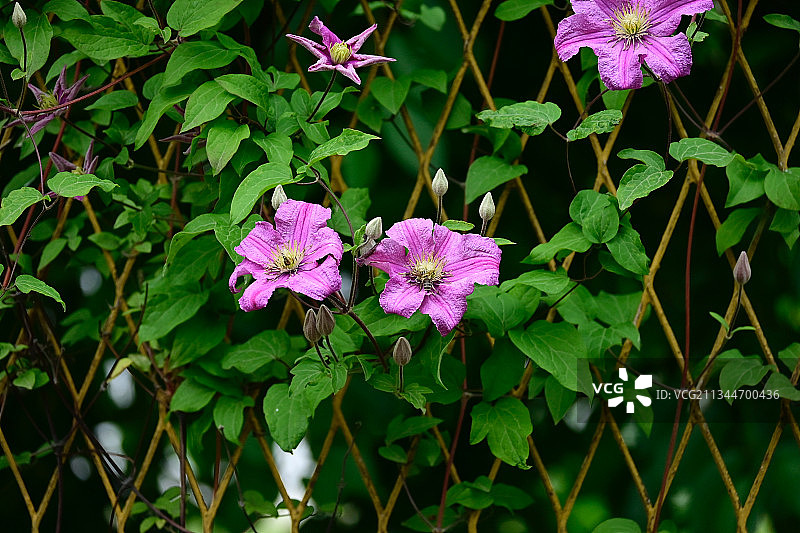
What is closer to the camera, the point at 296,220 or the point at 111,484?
the point at 296,220

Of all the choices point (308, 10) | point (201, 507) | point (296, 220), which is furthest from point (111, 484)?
point (308, 10)

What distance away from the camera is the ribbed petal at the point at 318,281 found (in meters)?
0.86

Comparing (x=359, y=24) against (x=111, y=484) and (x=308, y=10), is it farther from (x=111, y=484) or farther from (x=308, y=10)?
(x=111, y=484)

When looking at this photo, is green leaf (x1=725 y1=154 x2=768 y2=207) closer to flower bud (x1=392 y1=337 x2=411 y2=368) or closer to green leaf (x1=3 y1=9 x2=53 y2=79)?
flower bud (x1=392 y1=337 x2=411 y2=368)

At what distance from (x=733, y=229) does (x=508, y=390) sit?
0.46 meters

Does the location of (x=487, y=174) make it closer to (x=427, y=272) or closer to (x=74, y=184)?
(x=427, y=272)

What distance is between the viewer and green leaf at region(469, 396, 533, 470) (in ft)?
3.52

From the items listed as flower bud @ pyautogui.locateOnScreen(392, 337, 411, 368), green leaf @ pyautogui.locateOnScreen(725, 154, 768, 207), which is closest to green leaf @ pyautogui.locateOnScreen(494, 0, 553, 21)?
green leaf @ pyautogui.locateOnScreen(725, 154, 768, 207)

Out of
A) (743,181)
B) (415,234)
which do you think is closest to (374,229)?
(415,234)

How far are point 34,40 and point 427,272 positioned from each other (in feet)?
2.46

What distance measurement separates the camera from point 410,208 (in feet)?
4.04

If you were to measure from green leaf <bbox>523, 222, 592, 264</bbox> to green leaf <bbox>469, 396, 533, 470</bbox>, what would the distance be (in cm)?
24

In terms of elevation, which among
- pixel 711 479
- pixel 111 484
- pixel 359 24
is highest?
pixel 359 24

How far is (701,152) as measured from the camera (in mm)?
1018
